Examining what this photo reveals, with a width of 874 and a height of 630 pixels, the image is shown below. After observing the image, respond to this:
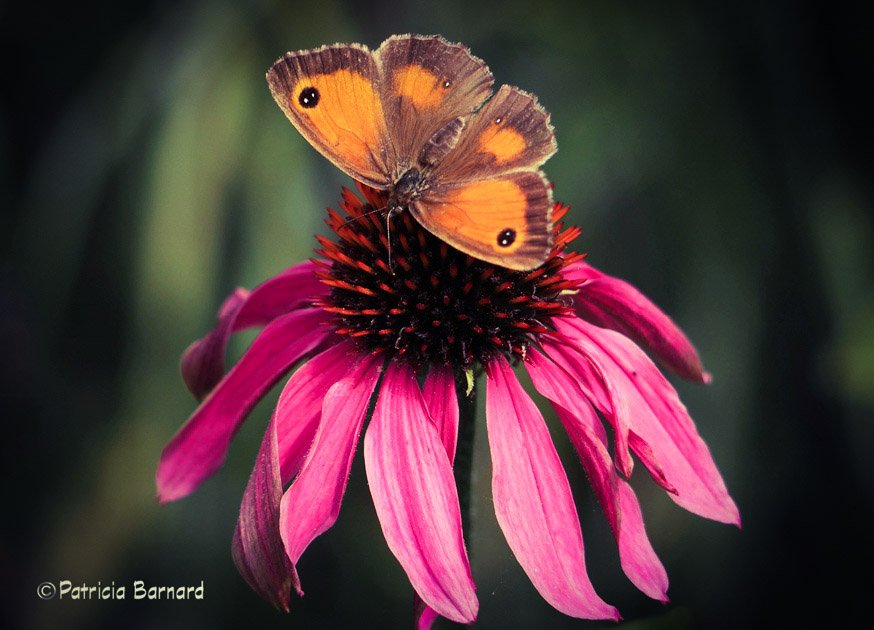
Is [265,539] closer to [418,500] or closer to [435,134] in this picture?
[418,500]

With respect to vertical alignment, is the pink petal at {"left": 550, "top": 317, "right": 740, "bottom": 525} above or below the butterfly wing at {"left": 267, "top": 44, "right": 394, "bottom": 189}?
below

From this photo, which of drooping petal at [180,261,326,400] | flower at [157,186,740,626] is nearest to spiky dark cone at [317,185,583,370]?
flower at [157,186,740,626]

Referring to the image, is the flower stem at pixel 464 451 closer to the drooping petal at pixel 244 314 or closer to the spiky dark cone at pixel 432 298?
the spiky dark cone at pixel 432 298

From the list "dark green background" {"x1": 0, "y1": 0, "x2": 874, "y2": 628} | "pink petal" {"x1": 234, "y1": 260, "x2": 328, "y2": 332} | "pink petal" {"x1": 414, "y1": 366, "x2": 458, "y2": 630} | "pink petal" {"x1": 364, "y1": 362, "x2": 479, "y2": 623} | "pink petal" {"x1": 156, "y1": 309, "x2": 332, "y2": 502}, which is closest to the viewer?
"pink petal" {"x1": 364, "y1": 362, "x2": 479, "y2": 623}

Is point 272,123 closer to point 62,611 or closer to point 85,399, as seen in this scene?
point 85,399

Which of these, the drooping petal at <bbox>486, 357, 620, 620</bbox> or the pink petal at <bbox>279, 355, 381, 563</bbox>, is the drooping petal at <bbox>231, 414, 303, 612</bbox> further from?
the drooping petal at <bbox>486, 357, 620, 620</bbox>

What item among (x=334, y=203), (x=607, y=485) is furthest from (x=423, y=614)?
(x=334, y=203)

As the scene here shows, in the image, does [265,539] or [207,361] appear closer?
[265,539]
